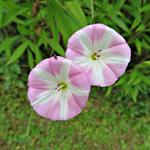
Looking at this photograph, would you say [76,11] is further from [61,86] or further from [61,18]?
[61,86]

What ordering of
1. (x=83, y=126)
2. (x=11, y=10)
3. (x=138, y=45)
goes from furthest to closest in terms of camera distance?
(x=83, y=126)
(x=138, y=45)
(x=11, y=10)

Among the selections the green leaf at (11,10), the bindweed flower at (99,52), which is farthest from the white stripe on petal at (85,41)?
the green leaf at (11,10)

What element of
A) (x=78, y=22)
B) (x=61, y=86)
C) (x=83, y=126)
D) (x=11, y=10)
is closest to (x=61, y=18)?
(x=78, y=22)

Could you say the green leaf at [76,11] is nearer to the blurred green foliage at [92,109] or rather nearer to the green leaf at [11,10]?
the green leaf at [11,10]

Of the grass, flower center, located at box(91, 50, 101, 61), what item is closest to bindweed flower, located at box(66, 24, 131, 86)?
flower center, located at box(91, 50, 101, 61)

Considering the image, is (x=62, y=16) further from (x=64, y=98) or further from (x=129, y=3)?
(x=129, y=3)

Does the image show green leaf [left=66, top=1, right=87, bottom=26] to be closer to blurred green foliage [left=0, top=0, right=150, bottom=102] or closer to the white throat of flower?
blurred green foliage [left=0, top=0, right=150, bottom=102]
